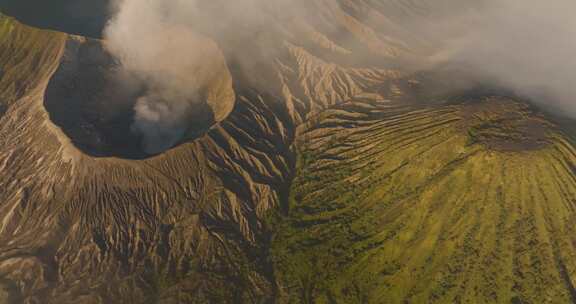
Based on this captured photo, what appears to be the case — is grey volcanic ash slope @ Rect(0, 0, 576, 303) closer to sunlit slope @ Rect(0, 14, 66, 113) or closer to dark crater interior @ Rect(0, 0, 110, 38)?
sunlit slope @ Rect(0, 14, 66, 113)

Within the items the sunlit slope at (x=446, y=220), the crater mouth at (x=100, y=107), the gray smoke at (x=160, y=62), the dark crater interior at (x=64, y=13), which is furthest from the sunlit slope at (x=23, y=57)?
the sunlit slope at (x=446, y=220)

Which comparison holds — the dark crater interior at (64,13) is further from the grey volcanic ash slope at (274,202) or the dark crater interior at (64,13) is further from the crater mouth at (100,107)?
the grey volcanic ash slope at (274,202)

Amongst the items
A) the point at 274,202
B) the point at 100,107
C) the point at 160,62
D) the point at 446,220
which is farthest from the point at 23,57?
the point at 446,220

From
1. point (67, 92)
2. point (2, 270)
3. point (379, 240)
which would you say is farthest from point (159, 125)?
point (379, 240)

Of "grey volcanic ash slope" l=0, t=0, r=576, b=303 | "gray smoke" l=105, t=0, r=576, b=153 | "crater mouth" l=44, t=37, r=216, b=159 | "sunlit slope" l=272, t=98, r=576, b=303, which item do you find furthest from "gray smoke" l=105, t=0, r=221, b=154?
"sunlit slope" l=272, t=98, r=576, b=303

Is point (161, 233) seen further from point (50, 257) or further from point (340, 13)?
point (340, 13)

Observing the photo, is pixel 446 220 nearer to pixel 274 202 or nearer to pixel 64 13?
pixel 274 202
